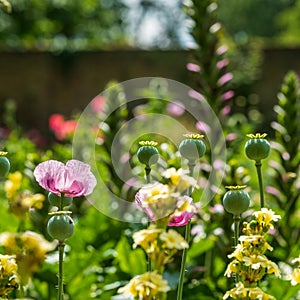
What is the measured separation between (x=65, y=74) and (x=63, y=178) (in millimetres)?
13156

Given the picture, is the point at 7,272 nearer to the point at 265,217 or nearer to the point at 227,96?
the point at 265,217

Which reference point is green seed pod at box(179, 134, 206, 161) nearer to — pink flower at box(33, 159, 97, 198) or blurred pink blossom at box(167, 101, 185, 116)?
pink flower at box(33, 159, 97, 198)

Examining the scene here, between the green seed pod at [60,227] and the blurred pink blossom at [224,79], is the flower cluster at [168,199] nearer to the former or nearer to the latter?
the green seed pod at [60,227]

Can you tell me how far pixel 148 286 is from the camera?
0.75m

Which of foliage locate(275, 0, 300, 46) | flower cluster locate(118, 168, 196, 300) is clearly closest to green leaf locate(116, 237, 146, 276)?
flower cluster locate(118, 168, 196, 300)

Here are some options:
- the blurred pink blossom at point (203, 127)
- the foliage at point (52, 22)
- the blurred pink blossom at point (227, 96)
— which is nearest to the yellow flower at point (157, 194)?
the blurred pink blossom at point (203, 127)

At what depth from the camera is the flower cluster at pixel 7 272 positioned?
824 millimetres

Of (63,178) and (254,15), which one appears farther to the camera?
(254,15)

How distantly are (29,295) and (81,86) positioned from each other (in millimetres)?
12476

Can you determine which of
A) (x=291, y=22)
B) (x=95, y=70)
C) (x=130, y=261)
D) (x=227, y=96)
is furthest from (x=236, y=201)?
(x=291, y=22)

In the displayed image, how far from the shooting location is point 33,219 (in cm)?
177

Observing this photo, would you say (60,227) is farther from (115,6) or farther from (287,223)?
(115,6)

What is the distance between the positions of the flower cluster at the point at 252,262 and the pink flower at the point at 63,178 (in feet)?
0.77

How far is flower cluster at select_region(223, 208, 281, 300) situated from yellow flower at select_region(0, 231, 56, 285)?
253mm
